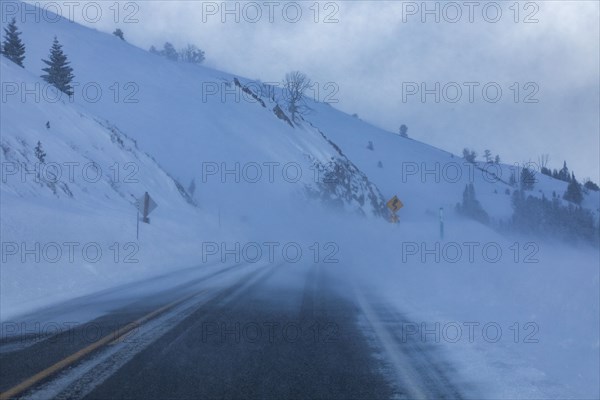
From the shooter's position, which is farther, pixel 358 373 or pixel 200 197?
pixel 200 197

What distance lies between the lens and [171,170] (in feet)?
182

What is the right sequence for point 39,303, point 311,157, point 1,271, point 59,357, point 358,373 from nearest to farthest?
1. point 358,373
2. point 59,357
3. point 39,303
4. point 1,271
5. point 311,157

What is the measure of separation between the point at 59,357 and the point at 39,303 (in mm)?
5067

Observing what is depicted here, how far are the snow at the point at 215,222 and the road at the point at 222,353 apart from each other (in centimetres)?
69

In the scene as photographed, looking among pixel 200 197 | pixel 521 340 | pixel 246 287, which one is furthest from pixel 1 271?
pixel 200 197

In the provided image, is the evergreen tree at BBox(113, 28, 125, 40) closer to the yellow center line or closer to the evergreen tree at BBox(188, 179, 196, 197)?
the evergreen tree at BBox(188, 179, 196, 197)

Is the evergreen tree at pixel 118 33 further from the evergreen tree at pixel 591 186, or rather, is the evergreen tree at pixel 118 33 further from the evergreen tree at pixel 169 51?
the evergreen tree at pixel 591 186

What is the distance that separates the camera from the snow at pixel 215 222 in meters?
7.86

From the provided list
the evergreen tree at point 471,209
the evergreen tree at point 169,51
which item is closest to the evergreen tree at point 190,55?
the evergreen tree at point 169,51

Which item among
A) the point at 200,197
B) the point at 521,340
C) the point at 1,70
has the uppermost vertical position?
the point at 1,70

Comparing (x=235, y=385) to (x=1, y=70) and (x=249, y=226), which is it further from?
(x=249, y=226)

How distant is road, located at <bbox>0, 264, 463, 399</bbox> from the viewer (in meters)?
4.59

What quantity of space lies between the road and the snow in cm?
69

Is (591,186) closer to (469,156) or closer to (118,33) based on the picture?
(469,156)
